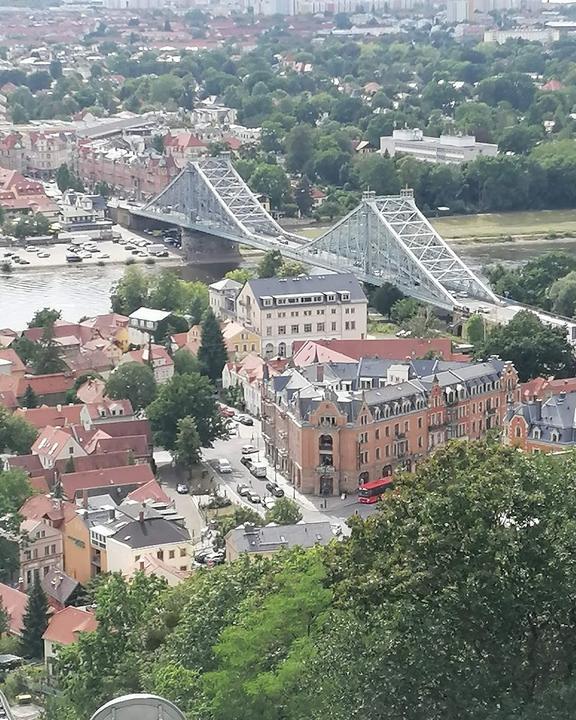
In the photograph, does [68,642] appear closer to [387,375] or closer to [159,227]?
[387,375]

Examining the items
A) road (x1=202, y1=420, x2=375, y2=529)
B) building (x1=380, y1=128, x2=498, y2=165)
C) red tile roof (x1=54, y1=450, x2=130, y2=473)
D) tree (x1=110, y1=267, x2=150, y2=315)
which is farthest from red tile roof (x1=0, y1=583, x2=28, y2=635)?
building (x1=380, y1=128, x2=498, y2=165)

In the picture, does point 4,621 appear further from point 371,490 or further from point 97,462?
point 371,490

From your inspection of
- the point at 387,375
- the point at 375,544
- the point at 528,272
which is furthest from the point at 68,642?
the point at 528,272

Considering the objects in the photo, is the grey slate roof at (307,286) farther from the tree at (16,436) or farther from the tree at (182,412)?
the tree at (16,436)

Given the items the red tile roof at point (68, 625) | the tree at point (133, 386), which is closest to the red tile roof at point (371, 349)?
the tree at point (133, 386)

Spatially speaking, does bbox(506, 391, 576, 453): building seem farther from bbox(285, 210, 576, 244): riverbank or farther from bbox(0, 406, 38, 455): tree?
bbox(285, 210, 576, 244): riverbank

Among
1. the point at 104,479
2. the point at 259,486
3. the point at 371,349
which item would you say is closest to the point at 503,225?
the point at 371,349
